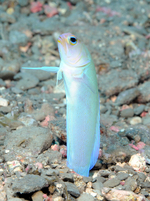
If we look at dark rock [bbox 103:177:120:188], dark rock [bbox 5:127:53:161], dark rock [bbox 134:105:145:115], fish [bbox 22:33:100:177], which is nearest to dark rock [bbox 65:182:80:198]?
fish [bbox 22:33:100:177]

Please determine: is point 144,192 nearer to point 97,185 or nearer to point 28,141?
point 97,185

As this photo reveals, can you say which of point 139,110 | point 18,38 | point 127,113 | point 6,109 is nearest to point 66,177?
point 6,109

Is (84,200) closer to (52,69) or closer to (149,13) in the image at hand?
(52,69)

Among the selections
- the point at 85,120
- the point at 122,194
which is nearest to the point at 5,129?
the point at 85,120

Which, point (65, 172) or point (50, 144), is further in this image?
point (50, 144)

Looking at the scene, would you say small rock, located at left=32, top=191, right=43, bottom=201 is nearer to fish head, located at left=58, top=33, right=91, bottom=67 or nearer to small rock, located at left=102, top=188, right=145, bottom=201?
small rock, located at left=102, top=188, right=145, bottom=201

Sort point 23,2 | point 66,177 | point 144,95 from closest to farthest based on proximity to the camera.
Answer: point 66,177 < point 144,95 < point 23,2
